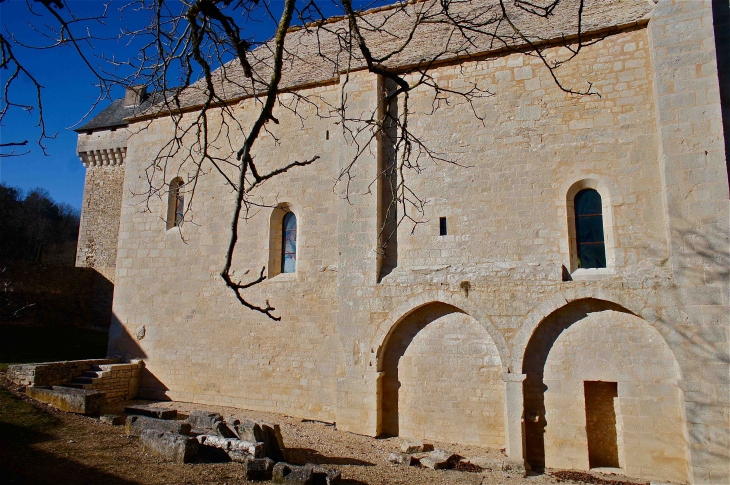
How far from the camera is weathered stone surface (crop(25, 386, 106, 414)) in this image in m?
8.53

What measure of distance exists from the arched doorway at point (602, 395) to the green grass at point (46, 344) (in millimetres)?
10677

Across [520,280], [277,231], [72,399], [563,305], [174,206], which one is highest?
[174,206]

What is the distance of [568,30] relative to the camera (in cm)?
872

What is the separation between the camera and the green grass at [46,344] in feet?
41.4

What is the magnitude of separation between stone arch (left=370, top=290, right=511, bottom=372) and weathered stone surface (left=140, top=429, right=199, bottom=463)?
132 inches

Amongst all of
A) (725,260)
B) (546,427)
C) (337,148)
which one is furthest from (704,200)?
(337,148)

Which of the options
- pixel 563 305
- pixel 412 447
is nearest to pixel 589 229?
pixel 563 305

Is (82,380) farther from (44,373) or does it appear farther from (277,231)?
(277,231)

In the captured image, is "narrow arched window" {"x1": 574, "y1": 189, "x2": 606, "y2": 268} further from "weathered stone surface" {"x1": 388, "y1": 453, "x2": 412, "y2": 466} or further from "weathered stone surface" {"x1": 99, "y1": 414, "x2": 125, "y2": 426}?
"weathered stone surface" {"x1": 99, "y1": 414, "x2": 125, "y2": 426}

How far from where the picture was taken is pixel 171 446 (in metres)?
6.65

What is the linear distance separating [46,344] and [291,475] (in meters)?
11.9

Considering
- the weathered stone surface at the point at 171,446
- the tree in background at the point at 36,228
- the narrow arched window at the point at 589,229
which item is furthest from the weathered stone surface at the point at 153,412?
the tree in background at the point at 36,228

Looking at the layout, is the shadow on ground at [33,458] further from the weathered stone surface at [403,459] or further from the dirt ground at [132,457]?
the weathered stone surface at [403,459]

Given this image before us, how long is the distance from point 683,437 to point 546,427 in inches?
71.5
